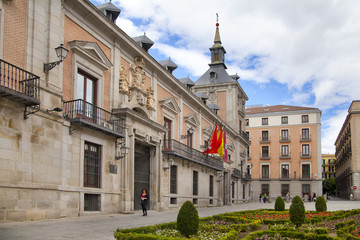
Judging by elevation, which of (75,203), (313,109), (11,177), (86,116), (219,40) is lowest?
(75,203)

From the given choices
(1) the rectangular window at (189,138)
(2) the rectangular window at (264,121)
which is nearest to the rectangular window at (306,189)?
(2) the rectangular window at (264,121)

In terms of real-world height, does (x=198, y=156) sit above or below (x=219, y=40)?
below

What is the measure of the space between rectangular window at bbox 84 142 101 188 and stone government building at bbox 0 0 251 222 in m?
0.04

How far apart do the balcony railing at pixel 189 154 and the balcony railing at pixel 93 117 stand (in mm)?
5936

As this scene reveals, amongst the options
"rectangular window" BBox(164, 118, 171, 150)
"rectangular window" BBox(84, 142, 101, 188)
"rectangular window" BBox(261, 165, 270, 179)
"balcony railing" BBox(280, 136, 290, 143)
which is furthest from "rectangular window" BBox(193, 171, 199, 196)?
"balcony railing" BBox(280, 136, 290, 143)

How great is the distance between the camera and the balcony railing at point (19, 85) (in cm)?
1114

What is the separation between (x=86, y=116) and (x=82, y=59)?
89.3 inches

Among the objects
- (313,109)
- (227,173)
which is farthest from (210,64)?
(313,109)

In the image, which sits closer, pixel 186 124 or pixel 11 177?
pixel 11 177

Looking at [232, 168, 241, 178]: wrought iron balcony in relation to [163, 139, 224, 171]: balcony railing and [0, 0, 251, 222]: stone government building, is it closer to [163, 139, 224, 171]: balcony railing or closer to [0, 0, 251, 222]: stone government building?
[163, 139, 224, 171]: balcony railing

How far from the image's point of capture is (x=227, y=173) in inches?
1503

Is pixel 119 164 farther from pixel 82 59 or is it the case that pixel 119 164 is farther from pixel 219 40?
pixel 219 40

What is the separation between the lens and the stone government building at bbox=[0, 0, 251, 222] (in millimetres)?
11836

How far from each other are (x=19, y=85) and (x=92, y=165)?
5.09 m
